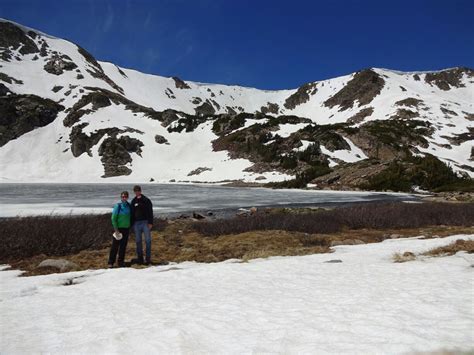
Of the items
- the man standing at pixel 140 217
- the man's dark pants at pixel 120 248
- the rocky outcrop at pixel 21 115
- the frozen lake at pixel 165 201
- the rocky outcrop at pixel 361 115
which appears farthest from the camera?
the rocky outcrop at pixel 361 115

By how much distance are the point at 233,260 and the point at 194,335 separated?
635 centimetres

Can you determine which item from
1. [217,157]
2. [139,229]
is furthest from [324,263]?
[217,157]

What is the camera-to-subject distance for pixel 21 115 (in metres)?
105

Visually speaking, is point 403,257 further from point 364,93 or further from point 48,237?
point 364,93

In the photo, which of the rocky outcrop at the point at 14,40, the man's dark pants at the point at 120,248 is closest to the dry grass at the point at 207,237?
the man's dark pants at the point at 120,248

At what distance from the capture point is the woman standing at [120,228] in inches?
446

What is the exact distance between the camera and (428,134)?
110 m

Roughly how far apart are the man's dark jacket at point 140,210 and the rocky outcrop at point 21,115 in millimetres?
104787

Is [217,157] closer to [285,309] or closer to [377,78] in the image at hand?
[285,309]

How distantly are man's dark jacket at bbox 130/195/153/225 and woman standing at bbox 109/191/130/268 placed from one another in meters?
0.19

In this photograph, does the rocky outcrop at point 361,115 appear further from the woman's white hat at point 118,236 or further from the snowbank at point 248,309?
the snowbank at point 248,309

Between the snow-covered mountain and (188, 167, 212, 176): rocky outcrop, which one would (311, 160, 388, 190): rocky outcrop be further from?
(188, 167, 212, 176): rocky outcrop

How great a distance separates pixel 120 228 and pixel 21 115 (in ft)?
361

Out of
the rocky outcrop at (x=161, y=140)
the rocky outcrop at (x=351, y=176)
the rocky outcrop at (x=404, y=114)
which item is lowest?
the rocky outcrop at (x=351, y=176)
